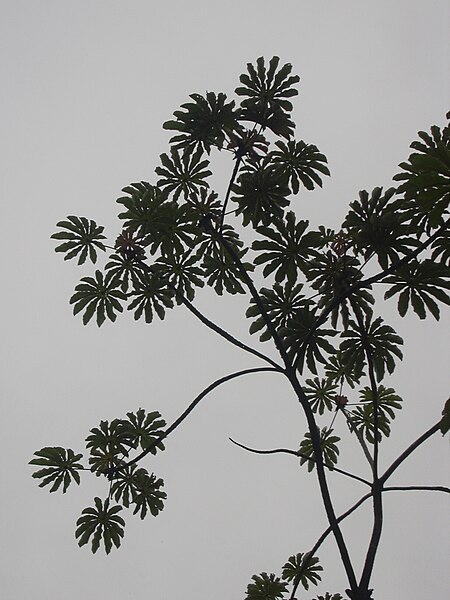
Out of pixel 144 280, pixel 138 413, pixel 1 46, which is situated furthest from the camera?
pixel 1 46

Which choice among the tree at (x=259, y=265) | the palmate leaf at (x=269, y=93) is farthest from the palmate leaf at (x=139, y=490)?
the palmate leaf at (x=269, y=93)

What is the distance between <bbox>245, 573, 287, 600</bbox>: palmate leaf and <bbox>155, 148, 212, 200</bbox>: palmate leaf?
1641 millimetres

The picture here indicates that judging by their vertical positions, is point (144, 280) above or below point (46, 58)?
below

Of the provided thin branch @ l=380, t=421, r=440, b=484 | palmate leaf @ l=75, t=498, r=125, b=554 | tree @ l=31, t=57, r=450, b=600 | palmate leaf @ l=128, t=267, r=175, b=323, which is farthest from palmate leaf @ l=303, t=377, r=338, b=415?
palmate leaf @ l=75, t=498, r=125, b=554

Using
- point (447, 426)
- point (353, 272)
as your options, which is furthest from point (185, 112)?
point (447, 426)

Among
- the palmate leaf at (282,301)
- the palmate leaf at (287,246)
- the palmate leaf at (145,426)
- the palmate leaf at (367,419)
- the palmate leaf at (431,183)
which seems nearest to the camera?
the palmate leaf at (431,183)

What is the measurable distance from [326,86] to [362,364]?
128 inches

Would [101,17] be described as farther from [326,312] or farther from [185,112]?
[326,312]

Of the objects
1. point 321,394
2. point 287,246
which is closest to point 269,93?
point 287,246

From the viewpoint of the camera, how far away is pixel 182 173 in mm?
2502

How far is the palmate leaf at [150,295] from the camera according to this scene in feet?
7.68

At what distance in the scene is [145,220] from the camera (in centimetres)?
220

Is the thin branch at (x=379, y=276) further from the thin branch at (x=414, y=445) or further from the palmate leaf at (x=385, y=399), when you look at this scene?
the palmate leaf at (x=385, y=399)

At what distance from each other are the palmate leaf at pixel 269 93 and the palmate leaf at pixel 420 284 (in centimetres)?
70
